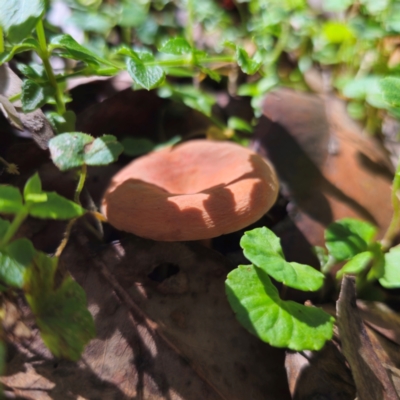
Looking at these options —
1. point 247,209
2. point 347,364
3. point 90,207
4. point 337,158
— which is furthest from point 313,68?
point 347,364

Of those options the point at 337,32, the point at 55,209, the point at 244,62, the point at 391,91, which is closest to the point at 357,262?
the point at 391,91

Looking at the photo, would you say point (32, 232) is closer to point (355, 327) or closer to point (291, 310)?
point (291, 310)

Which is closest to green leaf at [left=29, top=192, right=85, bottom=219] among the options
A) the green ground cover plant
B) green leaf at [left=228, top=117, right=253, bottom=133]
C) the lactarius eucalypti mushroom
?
the green ground cover plant

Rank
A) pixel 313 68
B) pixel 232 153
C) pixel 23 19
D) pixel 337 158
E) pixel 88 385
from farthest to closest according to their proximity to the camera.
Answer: pixel 313 68, pixel 337 158, pixel 232 153, pixel 88 385, pixel 23 19

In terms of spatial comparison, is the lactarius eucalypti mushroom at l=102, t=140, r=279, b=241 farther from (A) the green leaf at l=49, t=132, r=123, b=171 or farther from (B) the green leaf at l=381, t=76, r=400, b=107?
(B) the green leaf at l=381, t=76, r=400, b=107

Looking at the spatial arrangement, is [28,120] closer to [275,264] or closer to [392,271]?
[275,264]

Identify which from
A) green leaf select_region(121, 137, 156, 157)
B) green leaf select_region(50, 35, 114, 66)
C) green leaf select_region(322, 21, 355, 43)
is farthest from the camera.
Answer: green leaf select_region(322, 21, 355, 43)
